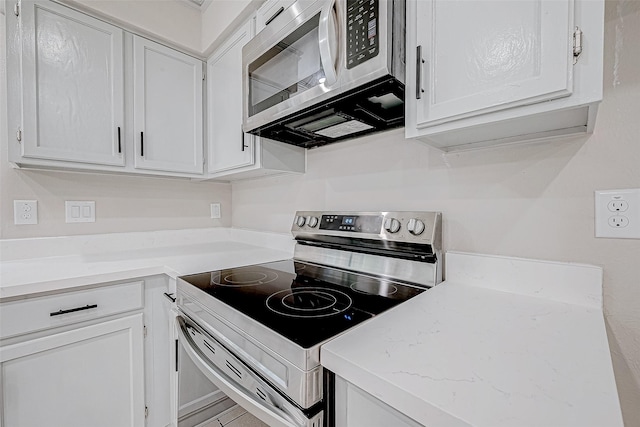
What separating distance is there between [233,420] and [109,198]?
144cm

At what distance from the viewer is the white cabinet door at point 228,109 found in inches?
59.9

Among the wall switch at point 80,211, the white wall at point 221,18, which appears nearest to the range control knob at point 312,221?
the white wall at point 221,18

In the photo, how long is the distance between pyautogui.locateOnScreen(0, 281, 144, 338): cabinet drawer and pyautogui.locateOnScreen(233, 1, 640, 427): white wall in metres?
1.15

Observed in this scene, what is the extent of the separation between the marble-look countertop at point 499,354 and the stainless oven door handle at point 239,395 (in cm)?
18

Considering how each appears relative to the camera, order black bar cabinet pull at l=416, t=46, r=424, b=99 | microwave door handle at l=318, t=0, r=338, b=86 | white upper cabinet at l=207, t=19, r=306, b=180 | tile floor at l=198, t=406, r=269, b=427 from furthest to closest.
Result: white upper cabinet at l=207, t=19, r=306, b=180, tile floor at l=198, t=406, r=269, b=427, microwave door handle at l=318, t=0, r=338, b=86, black bar cabinet pull at l=416, t=46, r=424, b=99

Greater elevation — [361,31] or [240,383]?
[361,31]

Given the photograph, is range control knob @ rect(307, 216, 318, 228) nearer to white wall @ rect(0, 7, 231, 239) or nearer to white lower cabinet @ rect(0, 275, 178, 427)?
white lower cabinet @ rect(0, 275, 178, 427)

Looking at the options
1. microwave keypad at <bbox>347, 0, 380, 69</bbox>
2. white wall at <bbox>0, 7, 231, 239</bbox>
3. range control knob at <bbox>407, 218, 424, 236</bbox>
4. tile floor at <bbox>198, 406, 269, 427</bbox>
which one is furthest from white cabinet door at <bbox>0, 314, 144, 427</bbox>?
microwave keypad at <bbox>347, 0, 380, 69</bbox>

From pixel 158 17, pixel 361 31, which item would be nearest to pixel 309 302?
pixel 361 31

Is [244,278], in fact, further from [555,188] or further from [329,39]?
[555,188]

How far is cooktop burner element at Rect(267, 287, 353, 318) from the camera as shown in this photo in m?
0.77

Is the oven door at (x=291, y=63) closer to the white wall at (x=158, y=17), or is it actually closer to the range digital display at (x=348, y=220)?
the range digital display at (x=348, y=220)

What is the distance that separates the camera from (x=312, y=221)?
4.58 ft

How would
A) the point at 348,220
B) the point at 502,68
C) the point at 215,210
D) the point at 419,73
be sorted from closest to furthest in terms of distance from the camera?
the point at 502,68 → the point at 419,73 → the point at 348,220 → the point at 215,210
